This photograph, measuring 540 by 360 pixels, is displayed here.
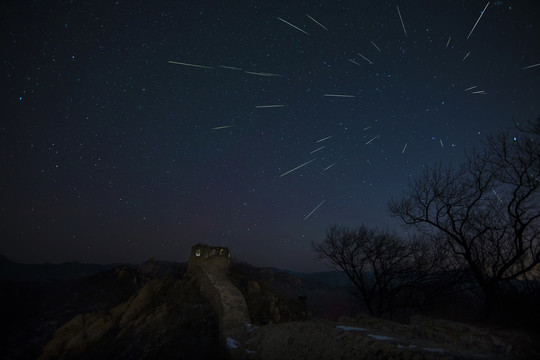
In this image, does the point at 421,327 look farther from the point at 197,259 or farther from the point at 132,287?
the point at 132,287

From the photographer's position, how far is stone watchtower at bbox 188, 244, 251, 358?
1073cm

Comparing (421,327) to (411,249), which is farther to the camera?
(411,249)

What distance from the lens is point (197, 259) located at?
75.6 feet

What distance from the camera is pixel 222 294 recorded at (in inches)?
574

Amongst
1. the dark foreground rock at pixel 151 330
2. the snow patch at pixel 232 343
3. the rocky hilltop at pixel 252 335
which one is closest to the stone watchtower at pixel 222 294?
the snow patch at pixel 232 343

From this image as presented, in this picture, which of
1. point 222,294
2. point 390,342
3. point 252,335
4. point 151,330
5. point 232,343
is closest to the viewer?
point 390,342

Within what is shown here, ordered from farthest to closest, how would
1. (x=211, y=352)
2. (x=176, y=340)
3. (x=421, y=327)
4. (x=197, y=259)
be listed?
1. (x=197, y=259)
2. (x=176, y=340)
3. (x=211, y=352)
4. (x=421, y=327)

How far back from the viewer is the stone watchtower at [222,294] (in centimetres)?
1073

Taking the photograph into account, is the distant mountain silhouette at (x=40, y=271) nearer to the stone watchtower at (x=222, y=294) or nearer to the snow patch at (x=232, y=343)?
the stone watchtower at (x=222, y=294)

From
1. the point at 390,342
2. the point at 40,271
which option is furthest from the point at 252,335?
the point at 40,271

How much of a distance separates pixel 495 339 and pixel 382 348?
312 cm

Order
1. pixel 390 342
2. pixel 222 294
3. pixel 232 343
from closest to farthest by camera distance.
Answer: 1. pixel 390 342
2. pixel 232 343
3. pixel 222 294

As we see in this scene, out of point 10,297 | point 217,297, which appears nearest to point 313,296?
point 217,297

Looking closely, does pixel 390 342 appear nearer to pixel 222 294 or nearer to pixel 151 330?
pixel 222 294
